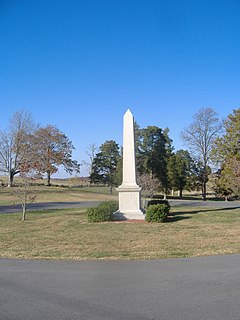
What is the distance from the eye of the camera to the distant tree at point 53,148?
55938mm

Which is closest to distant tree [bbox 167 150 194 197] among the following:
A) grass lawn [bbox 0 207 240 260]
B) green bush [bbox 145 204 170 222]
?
green bush [bbox 145 204 170 222]

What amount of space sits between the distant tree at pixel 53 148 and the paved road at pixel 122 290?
161 feet

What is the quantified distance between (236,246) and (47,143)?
51.7 meters

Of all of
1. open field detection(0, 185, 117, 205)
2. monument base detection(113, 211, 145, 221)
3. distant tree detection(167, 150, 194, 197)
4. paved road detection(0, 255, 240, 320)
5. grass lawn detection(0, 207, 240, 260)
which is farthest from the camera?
distant tree detection(167, 150, 194, 197)

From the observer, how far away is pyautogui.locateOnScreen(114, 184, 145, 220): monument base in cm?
1644

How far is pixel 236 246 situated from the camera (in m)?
9.03

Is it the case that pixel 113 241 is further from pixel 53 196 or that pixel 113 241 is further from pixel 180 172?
pixel 180 172

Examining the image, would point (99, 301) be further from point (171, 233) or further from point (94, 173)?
point (94, 173)

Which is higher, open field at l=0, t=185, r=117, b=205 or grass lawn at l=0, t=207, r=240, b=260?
open field at l=0, t=185, r=117, b=205

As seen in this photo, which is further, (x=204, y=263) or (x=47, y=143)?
(x=47, y=143)

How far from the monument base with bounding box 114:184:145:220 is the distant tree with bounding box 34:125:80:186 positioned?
3963cm

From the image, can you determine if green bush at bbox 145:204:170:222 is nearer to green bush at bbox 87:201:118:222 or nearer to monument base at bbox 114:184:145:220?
monument base at bbox 114:184:145:220

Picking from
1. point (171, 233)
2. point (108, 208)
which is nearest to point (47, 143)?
point (108, 208)

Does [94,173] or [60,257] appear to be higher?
[94,173]
